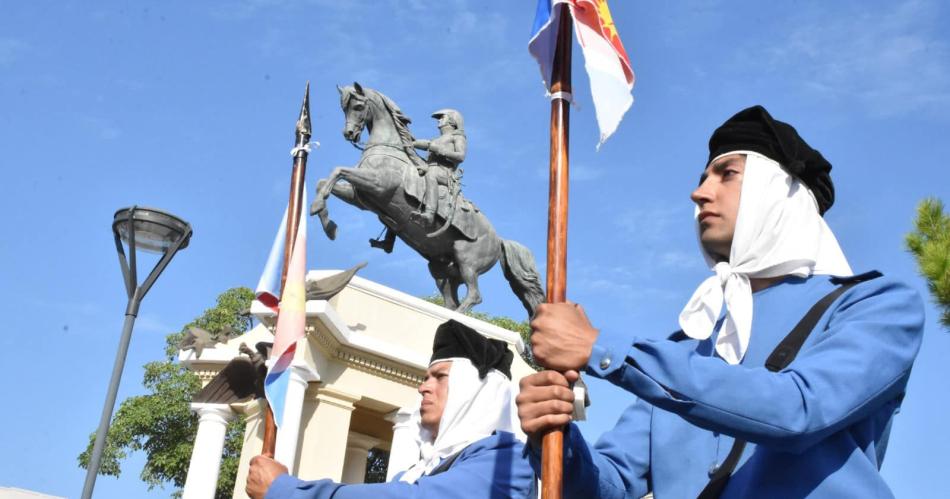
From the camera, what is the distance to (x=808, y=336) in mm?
2473

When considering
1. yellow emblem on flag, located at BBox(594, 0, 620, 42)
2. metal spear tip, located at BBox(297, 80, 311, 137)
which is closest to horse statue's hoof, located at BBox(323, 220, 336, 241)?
metal spear tip, located at BBox(297, 80, 311, 137)

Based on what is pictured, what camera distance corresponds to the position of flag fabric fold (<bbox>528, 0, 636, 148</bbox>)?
123 inches

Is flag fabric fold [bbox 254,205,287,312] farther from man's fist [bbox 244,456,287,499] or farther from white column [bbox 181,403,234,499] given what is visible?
white column [bbox 181,403,234,499]

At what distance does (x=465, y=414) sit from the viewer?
15.2 feet

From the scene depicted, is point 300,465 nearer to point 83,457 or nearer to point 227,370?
point 227,370

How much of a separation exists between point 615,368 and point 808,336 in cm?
51

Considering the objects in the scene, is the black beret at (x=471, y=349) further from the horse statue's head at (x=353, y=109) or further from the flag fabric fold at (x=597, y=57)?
the horse statue's head at (x=353, y=109)

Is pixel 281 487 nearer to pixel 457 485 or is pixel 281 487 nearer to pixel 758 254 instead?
pixel 457 485

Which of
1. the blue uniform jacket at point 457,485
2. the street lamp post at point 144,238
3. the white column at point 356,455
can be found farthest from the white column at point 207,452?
the blue uniform jacket at point 457,485

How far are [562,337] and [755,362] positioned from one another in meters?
0.54

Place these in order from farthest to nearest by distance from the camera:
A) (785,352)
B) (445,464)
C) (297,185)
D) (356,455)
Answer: (356,455)
(297,185)
(445,464)
(785,352)

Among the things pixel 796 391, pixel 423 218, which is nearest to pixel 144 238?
pixel 423 218

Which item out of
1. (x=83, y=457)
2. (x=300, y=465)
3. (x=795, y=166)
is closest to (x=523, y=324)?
(x=83, y=457)

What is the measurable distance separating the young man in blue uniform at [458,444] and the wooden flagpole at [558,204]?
1136 millimetres
